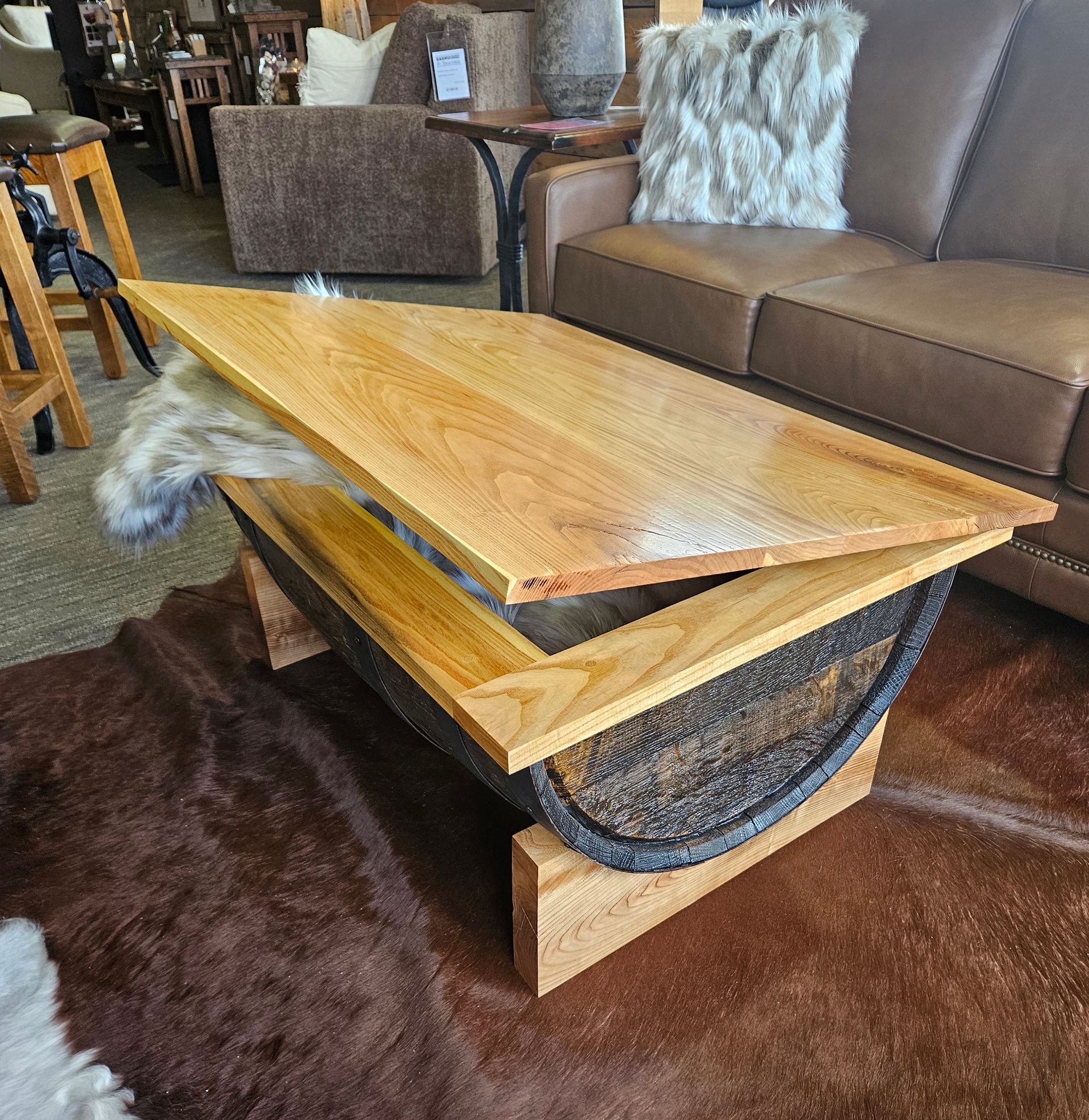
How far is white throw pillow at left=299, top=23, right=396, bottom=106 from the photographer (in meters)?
3.39

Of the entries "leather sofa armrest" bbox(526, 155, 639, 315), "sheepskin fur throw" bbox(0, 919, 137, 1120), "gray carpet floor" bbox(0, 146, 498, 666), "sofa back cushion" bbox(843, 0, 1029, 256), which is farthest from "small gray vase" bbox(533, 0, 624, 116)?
"sheepskin fur throw" bbox(0, 919, 137, 1120)

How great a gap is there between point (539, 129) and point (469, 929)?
170cm

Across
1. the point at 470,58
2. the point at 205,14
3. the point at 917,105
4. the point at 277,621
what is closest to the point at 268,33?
the point at 205,14

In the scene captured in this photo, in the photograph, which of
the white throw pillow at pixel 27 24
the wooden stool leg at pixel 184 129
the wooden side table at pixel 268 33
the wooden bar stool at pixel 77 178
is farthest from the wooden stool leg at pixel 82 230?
the white throw pillow at pixel 27 24

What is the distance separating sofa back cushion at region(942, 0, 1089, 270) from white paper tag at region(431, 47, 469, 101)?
1671 mm

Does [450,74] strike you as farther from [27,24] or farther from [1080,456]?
[27,24]

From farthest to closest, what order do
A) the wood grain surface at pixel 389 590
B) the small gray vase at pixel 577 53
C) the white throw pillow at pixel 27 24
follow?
the white throw pillow at pixel 27 24 → the small gray vase at pixel 577 53 → the wood grain surface at pixel 389 590

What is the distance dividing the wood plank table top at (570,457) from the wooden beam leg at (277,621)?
33cm

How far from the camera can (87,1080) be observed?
849 mm

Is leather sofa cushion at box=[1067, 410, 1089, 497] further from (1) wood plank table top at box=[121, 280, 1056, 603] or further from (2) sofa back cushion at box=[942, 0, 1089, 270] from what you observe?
(2) sofa back cushion at box=[942, 0, 1089, 270]

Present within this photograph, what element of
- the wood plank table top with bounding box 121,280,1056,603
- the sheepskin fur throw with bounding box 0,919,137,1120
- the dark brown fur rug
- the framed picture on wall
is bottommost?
the dark brown fur rug

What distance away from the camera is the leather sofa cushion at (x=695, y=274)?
1725 mm

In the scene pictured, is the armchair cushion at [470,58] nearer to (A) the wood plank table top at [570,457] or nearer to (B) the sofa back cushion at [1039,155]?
(B) the sofa back cushion at [1039,155]

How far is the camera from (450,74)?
290 centimetres
